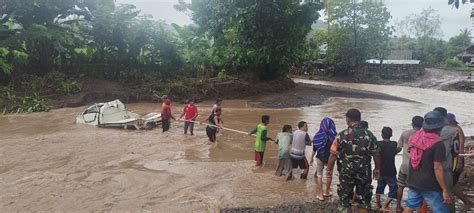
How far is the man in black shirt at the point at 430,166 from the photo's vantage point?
4.48 metres

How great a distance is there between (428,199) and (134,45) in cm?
2120

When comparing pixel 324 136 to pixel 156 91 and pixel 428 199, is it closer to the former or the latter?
pixel 428 199

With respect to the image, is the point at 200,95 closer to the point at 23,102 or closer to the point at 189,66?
the point at 189,66

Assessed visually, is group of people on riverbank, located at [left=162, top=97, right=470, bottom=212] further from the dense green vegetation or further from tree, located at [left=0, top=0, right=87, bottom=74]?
tree, located at [left=0, top=0, right=87, bottom=74]

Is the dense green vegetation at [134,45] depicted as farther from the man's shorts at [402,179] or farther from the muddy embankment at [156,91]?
the man's shorts at [402,179]

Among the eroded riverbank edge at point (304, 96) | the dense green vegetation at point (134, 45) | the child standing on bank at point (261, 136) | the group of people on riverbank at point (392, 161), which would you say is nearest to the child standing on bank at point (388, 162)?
the group of people on riverbank at point (392, 161)

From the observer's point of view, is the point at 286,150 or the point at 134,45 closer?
the point at 286,150

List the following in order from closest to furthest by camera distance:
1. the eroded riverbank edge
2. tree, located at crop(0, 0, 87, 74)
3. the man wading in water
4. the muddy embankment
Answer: the man wading in water < tree, located at crop(0, 0, 87, 74) < the muddy embankment < the eroded riverbank edge

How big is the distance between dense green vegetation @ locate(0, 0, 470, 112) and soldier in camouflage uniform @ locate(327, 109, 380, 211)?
17101 mm

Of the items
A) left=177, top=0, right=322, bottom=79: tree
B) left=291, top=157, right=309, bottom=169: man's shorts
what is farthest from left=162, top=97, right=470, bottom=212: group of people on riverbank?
left=177, top=0, right=322, bottom=79: tree

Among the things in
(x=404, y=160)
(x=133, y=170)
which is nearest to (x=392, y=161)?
(x=404, y=160)

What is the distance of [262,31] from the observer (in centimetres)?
2562

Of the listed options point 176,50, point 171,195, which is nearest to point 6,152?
point 171,195

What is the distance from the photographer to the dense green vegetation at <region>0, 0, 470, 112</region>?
20938 millimetres
